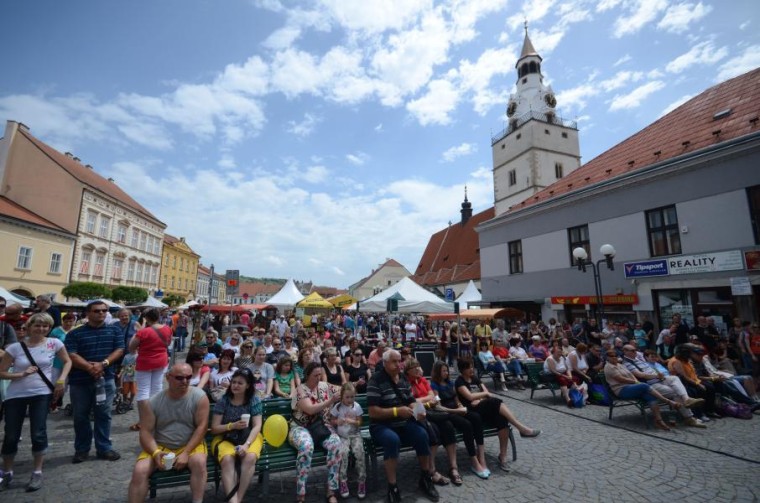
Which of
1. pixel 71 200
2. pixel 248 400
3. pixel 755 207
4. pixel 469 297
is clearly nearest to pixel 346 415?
pixel 248 400

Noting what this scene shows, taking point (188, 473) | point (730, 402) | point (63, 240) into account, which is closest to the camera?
point (188, 473)

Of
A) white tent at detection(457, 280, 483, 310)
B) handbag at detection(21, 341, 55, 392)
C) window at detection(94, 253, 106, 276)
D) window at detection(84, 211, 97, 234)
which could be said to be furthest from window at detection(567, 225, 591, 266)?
window at detection(94, 253, 106, 276)

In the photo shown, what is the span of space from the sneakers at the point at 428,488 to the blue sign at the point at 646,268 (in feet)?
45.3

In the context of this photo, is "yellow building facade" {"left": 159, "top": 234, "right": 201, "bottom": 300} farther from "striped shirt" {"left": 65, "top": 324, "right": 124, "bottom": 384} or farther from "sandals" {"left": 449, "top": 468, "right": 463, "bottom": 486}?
"sandals" {"left": 449, "top": 468, "right": 463, "bottom": 486}

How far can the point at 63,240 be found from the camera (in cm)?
2784

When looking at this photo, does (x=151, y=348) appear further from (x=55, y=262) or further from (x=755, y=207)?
(x=55, y=262)

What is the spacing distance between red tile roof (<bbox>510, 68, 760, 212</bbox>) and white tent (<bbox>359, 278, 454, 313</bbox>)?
30.1ft

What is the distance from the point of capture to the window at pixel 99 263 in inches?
1253

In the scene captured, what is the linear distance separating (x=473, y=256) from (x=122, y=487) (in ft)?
133

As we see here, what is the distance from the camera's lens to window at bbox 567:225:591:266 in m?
16.4

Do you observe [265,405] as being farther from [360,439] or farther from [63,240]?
[63,240]

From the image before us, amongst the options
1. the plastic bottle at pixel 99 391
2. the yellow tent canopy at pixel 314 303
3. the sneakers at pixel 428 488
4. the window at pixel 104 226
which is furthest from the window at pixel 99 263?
the sneakers at pixel 428 488

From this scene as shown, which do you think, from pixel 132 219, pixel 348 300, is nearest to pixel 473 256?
pixel 348 300

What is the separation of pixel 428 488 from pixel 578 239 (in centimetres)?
1613
